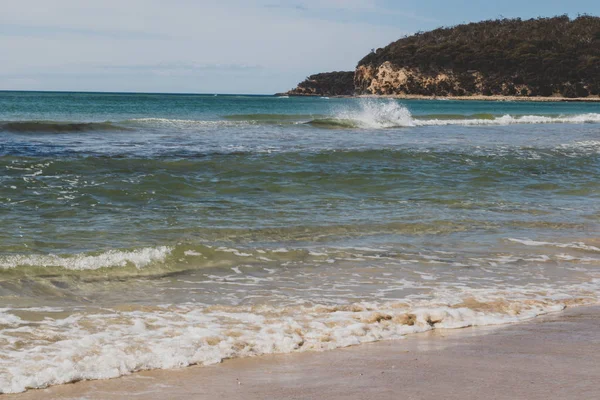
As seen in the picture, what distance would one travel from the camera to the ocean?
4809 mm

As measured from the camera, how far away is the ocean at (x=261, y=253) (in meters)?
4.81

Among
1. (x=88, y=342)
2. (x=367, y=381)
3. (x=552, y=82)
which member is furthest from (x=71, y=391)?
(x=552, y=82)

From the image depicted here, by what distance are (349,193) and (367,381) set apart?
7.81 meters

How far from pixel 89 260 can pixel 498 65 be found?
411 feet

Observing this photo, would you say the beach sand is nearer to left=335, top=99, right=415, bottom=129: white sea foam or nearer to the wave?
the wave

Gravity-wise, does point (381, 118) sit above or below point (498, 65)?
below

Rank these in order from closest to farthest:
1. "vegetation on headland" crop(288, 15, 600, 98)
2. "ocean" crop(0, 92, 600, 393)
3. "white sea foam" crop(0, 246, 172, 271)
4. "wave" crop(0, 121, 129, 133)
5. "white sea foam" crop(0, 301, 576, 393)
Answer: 1. "white sea foam" crop(0, 301, 576, 393)
2. "ocean" crop(0, 92, 600, 393)
3. "white sea foam" crop(0, 246, 172, 271)
4. "wave" crop(0, 121, 129, 133)
5. "vegetation on headland" crop(288, 15, 600, 98)

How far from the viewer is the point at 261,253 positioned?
7.41 m

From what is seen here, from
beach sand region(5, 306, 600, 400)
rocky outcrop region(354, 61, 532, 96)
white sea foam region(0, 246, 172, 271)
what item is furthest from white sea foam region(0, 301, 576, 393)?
rocky outcrop region(354, 61, 532, 96)

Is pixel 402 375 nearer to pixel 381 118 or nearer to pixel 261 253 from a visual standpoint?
pixel 261 253

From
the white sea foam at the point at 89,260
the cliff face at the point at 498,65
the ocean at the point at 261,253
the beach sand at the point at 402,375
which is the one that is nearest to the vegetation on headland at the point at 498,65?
the cliff face at the point at 498,65

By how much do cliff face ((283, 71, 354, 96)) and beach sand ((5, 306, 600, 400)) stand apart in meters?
160

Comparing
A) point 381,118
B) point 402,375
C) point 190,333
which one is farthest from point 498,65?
point 402,375

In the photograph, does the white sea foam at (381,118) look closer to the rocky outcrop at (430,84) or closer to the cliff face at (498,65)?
the rocky outcrop at (430,84)
